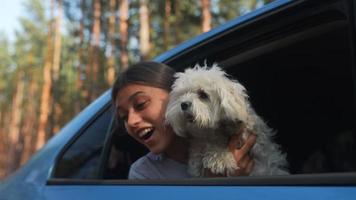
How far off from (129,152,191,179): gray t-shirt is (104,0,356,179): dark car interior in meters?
0.24

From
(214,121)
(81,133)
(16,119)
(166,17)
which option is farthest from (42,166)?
(16,119)

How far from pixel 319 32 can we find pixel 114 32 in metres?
32.0

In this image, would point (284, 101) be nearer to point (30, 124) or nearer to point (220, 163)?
point (220, 163)

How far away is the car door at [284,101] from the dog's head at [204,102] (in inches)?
6.9

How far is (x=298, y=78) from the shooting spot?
3076 mm

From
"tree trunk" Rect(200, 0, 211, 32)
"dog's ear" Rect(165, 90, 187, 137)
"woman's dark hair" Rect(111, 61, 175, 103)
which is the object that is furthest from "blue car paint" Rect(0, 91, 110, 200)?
"tree trunk" Rect(200, 0, 211, 32)

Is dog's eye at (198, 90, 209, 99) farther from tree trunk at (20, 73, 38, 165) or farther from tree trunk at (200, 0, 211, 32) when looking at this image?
tree trunk at (20, 73, 38, 165)

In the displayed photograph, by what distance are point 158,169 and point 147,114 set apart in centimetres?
24

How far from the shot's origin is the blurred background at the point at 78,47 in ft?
85.9

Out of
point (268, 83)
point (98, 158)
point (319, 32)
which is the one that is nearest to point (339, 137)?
point (268, 83)

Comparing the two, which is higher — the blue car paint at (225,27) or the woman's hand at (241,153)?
the blue car paint at (225,27)

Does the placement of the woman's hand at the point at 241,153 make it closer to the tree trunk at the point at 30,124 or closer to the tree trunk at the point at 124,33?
the tree trunk at the point at 124,33
